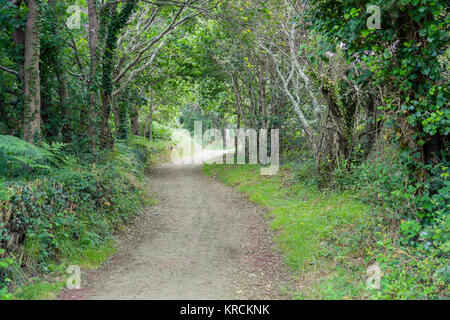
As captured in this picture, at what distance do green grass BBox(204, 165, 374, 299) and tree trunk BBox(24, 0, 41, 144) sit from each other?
6.44 meters

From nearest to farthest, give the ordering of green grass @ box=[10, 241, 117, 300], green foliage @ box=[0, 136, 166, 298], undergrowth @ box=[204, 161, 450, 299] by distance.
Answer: undergrowth @ box=[204, 161, 450, 299]
green grass @ box=[10, 241, 117, 300]
green foliage @ box=[0, 136, 166, 298]

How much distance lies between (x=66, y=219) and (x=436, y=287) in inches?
249

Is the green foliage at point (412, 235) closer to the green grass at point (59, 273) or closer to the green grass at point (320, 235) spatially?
the green grass at point (320, 235)

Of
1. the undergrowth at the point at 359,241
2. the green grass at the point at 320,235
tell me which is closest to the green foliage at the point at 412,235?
the undergrowth at the point at 359,241

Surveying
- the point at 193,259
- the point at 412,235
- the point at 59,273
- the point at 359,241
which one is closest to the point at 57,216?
the point at 59,273

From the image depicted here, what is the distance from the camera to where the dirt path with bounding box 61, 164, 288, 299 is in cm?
562

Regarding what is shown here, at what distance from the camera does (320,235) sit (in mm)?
7438

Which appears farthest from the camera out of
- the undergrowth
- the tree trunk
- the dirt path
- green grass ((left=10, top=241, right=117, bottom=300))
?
the tree trunk

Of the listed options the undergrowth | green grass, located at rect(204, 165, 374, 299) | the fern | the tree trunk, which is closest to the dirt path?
green grass, located at rect(204, 165, 374, 299)

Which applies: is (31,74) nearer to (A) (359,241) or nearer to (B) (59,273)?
(B) (59,273)

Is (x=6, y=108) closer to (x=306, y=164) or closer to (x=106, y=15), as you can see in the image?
(x=106, y=15)

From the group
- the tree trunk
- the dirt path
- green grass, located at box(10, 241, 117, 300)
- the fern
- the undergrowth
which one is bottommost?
the dirt path

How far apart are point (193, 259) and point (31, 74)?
571 centimetres

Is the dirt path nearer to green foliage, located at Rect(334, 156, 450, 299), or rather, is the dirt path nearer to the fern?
green foliage, located at Rect(334, 156, 450, 299)
